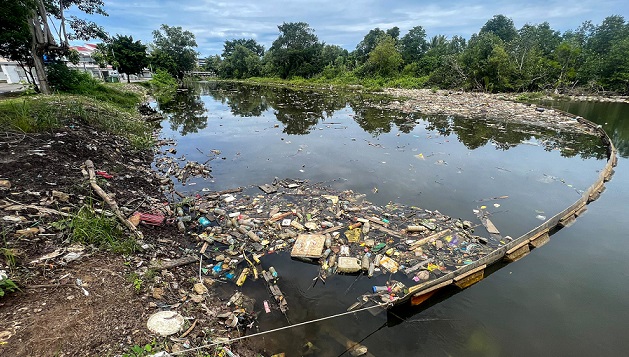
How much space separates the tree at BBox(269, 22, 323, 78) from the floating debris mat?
49.8 meters

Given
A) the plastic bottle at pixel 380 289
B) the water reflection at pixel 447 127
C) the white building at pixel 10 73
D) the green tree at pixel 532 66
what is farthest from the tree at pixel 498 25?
the white building at pixel 10 73

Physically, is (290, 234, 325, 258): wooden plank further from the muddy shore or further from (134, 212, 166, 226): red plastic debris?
(134, 212, 166, 226): red plastic debris

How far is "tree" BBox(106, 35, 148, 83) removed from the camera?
3331 cm

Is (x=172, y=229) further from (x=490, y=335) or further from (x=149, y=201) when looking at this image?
(x=490, y=335)

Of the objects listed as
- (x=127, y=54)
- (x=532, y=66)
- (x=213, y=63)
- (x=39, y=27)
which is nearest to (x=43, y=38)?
(x=39, y=27)

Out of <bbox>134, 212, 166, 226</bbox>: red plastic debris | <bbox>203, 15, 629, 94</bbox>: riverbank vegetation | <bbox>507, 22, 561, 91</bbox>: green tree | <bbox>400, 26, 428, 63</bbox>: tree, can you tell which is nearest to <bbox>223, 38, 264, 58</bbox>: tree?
<bbox>203, 15, 629, 94</bbox>: riverbank vegetation

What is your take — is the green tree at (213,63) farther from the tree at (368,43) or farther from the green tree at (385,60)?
the green tree at (385,60)

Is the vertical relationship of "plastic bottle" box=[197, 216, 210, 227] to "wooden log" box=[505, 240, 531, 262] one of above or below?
above

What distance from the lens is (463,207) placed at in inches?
254

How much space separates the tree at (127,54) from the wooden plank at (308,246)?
38536 mm

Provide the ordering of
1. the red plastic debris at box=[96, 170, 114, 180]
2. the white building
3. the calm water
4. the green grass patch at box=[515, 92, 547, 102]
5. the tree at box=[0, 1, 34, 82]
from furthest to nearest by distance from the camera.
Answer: the white building < the green grass patch at box=[515, 92, 547, 102] < the tree at box=[0, 1, 34, 82] < the red plastic debris at box=[96, 170, 114, 180] < the calm water

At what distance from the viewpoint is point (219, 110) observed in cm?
2120

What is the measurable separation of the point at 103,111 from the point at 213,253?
35.5ft

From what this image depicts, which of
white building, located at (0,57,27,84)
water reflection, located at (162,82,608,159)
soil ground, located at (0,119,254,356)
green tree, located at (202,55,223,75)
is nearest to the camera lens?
soil ground, located at (0,119,254,356)
